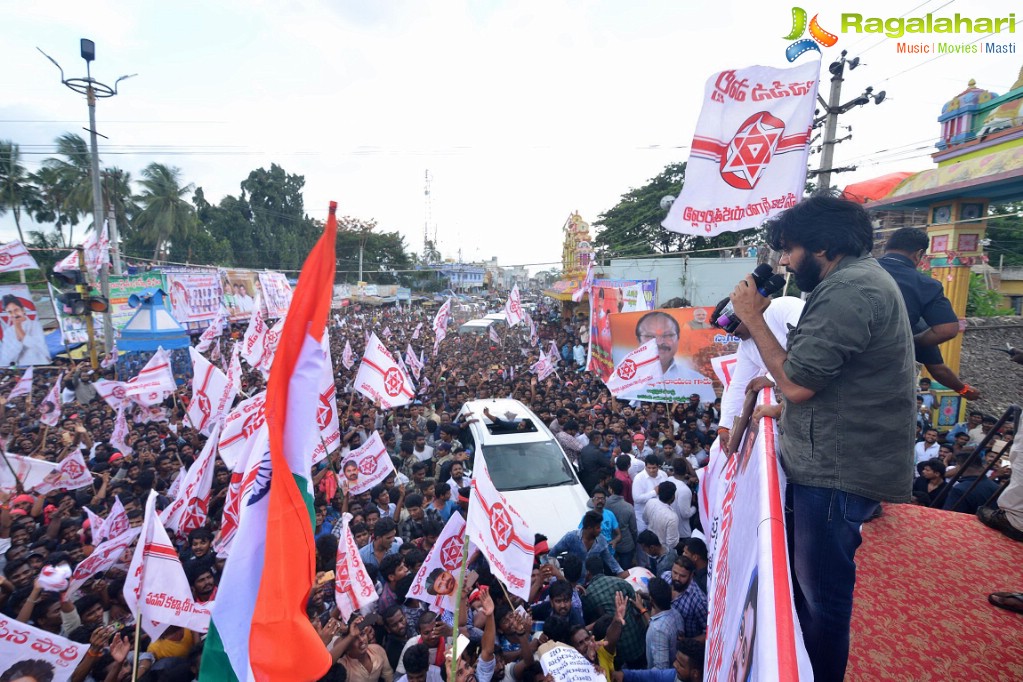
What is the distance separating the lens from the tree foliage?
1313 inches

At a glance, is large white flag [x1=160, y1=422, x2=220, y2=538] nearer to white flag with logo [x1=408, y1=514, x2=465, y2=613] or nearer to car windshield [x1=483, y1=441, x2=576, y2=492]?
white flag with logo [x1=408, y1=514, x2=465, y2=613]

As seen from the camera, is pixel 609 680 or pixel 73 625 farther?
pixel 73 625

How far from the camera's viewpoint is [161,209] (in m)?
39.1

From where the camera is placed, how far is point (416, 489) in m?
7.48

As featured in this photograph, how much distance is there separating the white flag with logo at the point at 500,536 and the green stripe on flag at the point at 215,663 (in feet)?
4.74

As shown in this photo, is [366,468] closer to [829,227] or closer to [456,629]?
[456,629]

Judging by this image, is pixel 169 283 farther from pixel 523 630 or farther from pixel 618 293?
pixel 523 630

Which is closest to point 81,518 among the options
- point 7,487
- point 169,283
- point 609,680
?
point 7,487

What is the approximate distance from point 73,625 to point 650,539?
4.86m

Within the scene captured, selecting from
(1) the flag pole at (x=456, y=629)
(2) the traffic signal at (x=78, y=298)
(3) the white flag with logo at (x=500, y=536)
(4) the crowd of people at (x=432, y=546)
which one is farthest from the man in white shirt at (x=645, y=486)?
(2) the traffic signal at (x=78, y=298)

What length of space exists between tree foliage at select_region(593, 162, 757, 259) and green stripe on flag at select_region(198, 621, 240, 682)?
32.2 m

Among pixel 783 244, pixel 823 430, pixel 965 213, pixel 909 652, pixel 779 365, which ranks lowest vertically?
pixel 909 652

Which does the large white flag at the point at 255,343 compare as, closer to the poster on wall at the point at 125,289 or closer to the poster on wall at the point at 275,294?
the poster on wall at the point at 125,289

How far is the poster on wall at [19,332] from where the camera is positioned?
11.5 m
